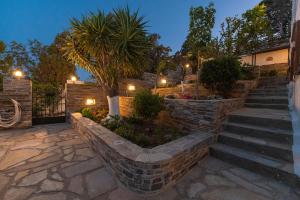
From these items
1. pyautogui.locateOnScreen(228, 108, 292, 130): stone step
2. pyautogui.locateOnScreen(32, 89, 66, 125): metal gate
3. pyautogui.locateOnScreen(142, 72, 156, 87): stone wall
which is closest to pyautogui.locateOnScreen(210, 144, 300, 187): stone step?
pyautogui.locateOnScreen(228, 108, 292, 130): stone step

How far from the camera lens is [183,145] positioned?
2.46 metres

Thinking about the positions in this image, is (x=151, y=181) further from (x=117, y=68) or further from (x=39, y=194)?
(x=117, y=68)

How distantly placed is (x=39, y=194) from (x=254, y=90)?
248 inches

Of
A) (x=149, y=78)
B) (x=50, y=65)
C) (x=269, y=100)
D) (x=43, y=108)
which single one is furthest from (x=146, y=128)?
(x=50, y=65)

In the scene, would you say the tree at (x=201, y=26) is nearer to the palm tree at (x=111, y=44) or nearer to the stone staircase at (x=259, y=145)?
the palm tree at (x=111, y=44)

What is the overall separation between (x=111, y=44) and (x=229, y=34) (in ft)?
24.9

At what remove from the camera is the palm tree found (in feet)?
12.9

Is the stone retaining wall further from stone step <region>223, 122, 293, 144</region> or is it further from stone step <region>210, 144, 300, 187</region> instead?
stone step <region>223, 122, 293, 144</region>

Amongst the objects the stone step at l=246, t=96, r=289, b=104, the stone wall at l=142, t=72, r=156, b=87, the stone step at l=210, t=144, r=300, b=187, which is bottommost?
the stone step at l=210, t=144, r=300, b=187

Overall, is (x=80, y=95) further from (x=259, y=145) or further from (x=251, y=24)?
(x=251, y=24)

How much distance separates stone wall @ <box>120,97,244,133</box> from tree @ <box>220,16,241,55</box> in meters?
5.30

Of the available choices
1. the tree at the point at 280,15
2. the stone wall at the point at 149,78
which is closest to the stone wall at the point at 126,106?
the stone wall at the point at 149,78

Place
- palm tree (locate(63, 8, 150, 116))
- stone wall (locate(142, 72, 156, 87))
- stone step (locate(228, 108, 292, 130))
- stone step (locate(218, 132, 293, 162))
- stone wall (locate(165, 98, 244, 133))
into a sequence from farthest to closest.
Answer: stone wall (locate(142, 72, 156, 87))
palm tree (locate(63, 8, 150, 116))
stone wall (locate(165, 98, 244, 133))
stone step (locate(228, 108, 292, 130))
stone step (locate(218, 132, 293, 162))

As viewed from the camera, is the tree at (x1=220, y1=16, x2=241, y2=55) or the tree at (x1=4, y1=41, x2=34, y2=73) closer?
the tree at (x1=220, y1=16, x2=241, y2=55)
